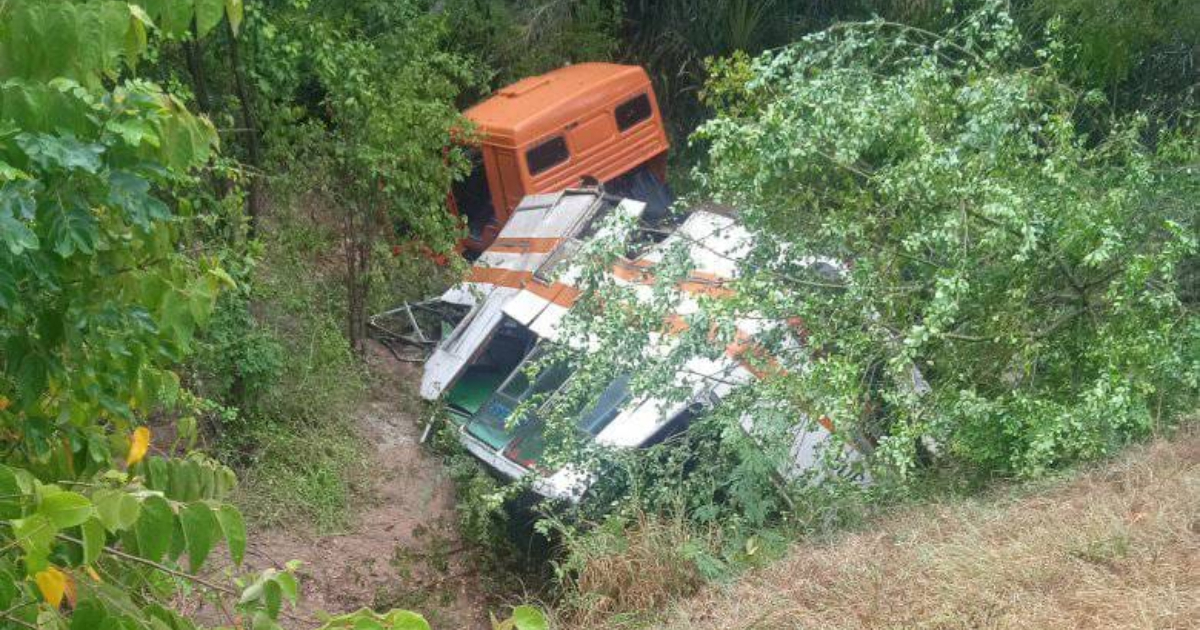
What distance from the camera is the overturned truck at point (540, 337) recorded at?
729cm

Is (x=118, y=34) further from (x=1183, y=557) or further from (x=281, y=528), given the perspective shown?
(x=281, y=528)

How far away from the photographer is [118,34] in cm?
249

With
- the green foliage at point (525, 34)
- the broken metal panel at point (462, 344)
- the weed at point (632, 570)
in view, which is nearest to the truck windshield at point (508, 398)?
the broken metal panel at point (462, 344)

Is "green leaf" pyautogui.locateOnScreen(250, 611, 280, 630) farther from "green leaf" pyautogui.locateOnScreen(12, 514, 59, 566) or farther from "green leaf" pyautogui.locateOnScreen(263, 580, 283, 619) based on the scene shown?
"green leaf" pyautogui.locateOnScreen(12, 514, 59, 566)

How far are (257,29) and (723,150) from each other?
→ 4.01 m

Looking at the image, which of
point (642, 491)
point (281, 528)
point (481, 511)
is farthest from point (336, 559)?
point (642, 491)

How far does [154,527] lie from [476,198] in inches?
423

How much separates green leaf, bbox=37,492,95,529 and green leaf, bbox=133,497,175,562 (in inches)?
5.4

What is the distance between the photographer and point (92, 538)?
2.23 metres

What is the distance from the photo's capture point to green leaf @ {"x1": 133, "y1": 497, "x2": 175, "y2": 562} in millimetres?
2295

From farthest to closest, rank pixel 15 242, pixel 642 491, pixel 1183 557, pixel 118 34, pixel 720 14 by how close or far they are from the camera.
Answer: pixel 720 14, pixel 642 491, pixel 1183 557, pixel 118 34, pixel 15 242

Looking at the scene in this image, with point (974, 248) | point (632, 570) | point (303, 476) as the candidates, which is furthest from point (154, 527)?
point (303, 476)

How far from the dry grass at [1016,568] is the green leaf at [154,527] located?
269 cm

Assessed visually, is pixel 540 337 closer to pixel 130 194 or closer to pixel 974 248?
pixel 974 248
